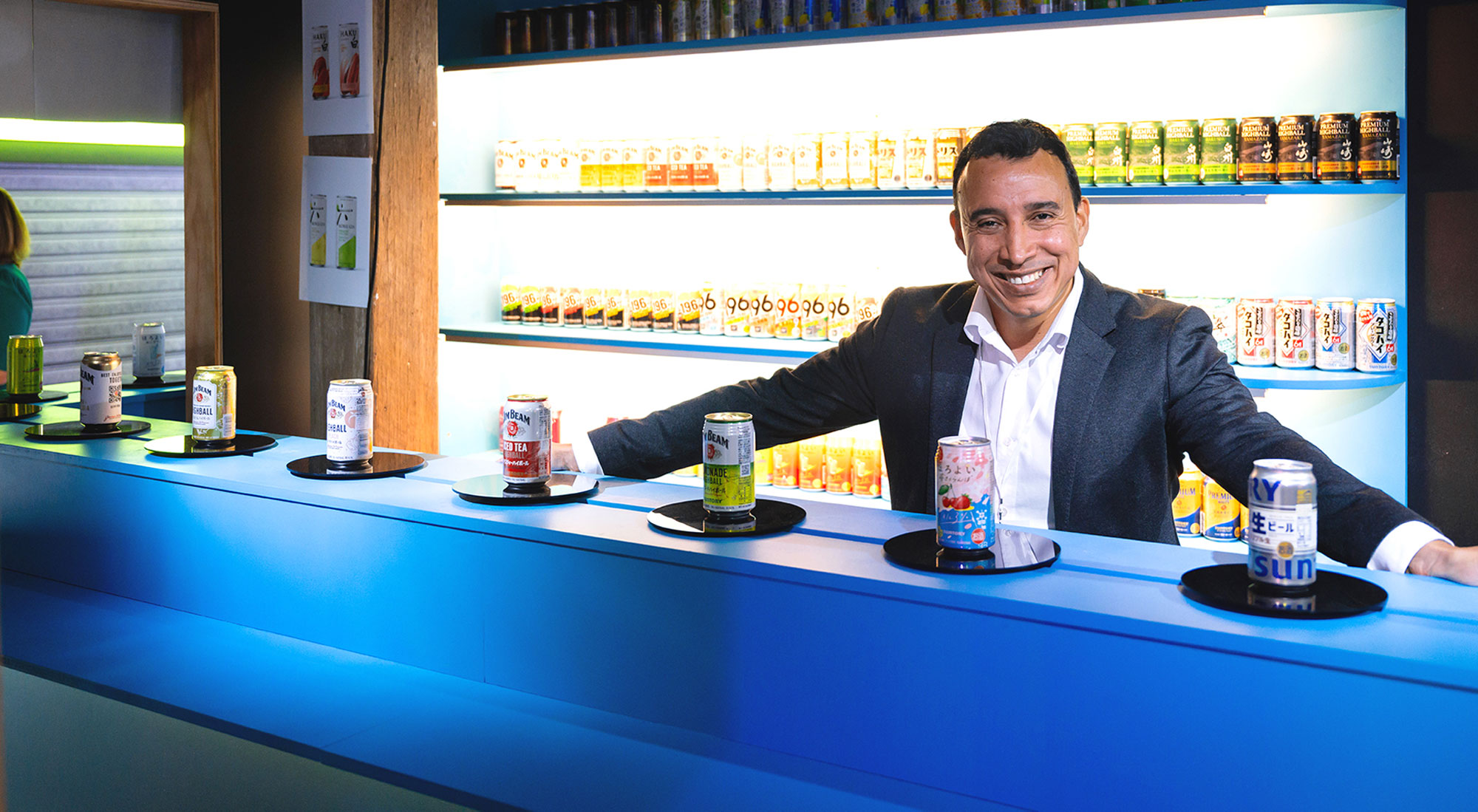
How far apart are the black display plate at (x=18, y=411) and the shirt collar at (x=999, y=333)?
2275 mm

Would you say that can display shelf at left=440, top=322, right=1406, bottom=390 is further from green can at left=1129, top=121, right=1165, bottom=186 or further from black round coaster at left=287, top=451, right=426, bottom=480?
black round coaster at left=287, top=451, right=426, bottom=480

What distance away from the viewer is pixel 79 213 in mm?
3979

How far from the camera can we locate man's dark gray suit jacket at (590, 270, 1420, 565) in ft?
6.03

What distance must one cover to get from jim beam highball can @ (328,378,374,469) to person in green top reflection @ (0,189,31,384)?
2.37 m

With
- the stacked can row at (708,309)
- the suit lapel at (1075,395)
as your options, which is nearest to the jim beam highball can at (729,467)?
the suit lapel at (1075,395)

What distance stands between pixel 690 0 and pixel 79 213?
2235 millimetres

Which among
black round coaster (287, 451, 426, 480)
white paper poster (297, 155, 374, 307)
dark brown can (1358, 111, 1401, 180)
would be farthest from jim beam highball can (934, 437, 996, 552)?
white paper poster (297, 155, 374, 307)

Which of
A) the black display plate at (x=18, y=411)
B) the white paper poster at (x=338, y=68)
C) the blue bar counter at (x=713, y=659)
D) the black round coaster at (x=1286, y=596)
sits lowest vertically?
the blue bar counter at (x=713, y=659)

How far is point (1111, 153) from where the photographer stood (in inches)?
120

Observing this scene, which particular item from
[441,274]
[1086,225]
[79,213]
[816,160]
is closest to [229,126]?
Result: [79,213]

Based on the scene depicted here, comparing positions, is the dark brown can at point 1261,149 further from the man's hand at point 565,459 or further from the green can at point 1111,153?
the man's hand at point 565,459

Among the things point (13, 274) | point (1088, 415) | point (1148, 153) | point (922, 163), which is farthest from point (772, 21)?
point (13, 274)

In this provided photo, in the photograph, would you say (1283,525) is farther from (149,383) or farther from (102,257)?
(102,257)

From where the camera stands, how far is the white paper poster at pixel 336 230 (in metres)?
3.76
